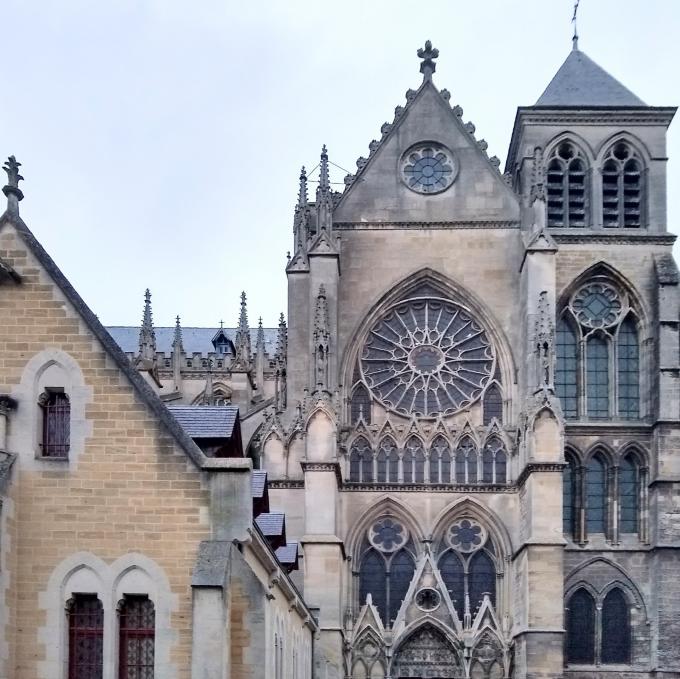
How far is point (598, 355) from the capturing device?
1855 inches

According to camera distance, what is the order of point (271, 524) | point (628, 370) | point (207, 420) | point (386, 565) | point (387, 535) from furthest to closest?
1. point (628, 370)
2. point (387, 535)
3. point (386, 565)
4. point (271, 524)
5. point (207, 420)

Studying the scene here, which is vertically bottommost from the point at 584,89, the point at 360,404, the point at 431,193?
the point at 360,404

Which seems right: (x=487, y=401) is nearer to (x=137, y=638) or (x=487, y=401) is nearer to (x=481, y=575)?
(x=481, y=575)

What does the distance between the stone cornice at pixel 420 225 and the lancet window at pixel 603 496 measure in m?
8.36

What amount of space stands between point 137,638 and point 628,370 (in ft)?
102

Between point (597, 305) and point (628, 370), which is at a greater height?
point (597, 305)

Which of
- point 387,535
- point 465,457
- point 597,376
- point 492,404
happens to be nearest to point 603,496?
point 597,376

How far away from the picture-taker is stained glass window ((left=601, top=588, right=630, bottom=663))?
44.9m

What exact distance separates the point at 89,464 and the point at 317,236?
1051 inches

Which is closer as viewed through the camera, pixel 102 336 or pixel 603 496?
pixel 102 336

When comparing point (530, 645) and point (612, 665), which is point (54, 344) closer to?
point (530, 645)

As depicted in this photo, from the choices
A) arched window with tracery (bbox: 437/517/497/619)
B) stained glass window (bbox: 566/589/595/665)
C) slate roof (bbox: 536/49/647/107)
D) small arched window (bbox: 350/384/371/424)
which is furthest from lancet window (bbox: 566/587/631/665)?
slate roof (bbox: 536/49/647/107)

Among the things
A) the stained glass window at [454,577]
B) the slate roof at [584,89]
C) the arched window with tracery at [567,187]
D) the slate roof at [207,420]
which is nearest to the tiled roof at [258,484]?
the slate roof at [207,420]

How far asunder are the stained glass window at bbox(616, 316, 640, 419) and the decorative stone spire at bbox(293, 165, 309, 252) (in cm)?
1171
